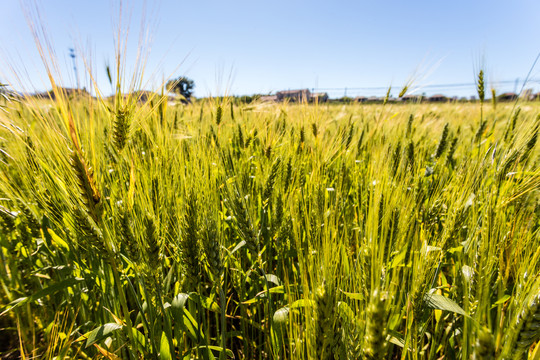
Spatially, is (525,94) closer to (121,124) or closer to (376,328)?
(376,328)

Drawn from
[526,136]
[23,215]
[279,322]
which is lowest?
[279,322]

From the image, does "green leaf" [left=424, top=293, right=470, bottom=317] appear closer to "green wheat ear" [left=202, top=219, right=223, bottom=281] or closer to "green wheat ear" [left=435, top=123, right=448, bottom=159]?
"green wheat ear" [left=202, top=219, right=223, bottom=281]

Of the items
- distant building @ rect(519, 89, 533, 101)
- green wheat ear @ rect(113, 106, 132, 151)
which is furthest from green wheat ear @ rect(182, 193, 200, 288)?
distant building @ rect(519, 89, 533, 101)

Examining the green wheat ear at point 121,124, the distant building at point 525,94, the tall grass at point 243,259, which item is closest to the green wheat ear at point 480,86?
the distant building at point 525,94

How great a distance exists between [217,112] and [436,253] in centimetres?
186

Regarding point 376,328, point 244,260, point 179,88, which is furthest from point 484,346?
point 179,88

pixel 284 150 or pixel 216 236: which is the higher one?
pixel 284 150

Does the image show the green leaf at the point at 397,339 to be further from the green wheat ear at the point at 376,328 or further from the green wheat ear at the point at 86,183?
the green wheat ear at the point at 86,183

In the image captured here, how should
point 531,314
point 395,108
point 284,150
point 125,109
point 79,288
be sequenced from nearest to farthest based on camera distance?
point 531,314 < point 125,109 < point 79,288 < point 284,150 < point 395,108

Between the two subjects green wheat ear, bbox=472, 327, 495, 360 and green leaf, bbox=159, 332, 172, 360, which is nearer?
green wheat ear, bbox=472, 327, 495, 360

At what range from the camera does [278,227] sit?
3.90 ft

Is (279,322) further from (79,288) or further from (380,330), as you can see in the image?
(79,288)

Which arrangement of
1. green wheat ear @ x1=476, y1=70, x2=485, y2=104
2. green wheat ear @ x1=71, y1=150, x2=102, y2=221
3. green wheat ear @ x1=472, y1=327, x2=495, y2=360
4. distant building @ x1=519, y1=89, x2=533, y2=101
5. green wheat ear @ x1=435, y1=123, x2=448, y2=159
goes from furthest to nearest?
green wheat ear @ x1=435, y1=123, x2=448, y2=159, green wheat ear @ x1=476, y1=70, x2=485, y2=104, distant building @ x1=519, y1=89, x2=533, y2=101, green wheat ear @ x1=71, y1=150, x2=102, y2=221, green wheat ear @ x1=472, y1=327, x2=495, y2=360

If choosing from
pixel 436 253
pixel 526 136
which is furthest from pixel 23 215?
pixel 526 136
